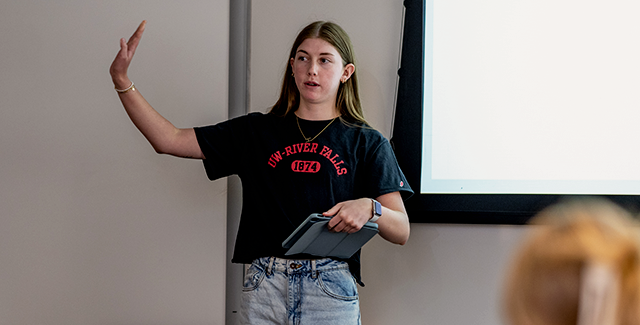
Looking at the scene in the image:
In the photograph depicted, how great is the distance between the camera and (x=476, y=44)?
1.57 meters

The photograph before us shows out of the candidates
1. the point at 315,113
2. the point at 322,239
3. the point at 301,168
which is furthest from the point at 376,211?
the point at 315,113

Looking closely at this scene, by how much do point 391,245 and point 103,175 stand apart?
938 millimetres

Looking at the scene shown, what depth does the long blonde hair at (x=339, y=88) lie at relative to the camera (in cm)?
147

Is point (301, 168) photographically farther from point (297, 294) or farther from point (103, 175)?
point (103, 175)

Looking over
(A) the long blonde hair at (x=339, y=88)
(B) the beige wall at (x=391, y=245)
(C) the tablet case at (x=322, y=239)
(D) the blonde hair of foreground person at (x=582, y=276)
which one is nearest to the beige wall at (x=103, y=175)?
(B) the beige wall at (x=391, y=245)

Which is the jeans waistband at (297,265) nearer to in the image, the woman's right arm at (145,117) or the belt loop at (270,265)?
the belt loop at (270,265)

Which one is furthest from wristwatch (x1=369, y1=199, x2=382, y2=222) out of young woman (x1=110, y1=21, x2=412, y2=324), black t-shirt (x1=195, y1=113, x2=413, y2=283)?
black t-shirt (x1=195, y1=113, x2=413, y2=283)

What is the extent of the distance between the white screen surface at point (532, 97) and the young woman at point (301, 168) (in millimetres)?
262

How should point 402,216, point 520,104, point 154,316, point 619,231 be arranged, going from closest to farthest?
point 619,231 < point 402,216 < point 520,104 < point 154,316

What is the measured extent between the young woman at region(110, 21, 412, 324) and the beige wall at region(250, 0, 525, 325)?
213 millimetres

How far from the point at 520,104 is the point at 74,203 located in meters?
1.40

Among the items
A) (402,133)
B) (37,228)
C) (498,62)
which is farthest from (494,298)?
(37,228)

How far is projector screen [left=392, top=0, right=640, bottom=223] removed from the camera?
1466 millimetres

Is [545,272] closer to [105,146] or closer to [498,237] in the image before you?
[498,237]
